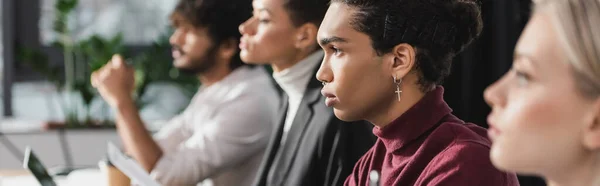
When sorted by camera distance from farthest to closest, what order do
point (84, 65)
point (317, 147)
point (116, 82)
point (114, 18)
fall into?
point (114, 18) → point (84, 65) → point (116, 82) → point (317, 147)

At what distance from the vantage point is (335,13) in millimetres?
1308

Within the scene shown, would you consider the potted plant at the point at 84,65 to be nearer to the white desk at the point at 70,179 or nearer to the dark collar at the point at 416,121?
the white desk at the point at 70,179

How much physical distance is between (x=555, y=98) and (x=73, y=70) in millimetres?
3119

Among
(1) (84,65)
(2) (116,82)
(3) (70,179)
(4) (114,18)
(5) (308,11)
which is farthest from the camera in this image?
(4) (114,18)

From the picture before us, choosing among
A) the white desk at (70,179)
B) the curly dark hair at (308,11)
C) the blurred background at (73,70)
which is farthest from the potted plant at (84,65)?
the curly dark hair at (308,11)

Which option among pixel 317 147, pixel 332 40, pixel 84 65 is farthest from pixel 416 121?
pixel 84 65

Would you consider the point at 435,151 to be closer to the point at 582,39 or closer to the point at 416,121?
the point at 416,121

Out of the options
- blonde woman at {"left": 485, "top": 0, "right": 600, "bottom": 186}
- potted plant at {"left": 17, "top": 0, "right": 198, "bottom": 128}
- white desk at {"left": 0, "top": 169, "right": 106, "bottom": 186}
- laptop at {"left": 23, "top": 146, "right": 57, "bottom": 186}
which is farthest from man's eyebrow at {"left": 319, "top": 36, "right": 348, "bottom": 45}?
potted plant at {"left": 17, "top": 0, "right": 198, "bottom": 128}

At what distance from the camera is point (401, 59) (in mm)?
1252

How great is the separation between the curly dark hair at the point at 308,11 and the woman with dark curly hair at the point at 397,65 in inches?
20.8

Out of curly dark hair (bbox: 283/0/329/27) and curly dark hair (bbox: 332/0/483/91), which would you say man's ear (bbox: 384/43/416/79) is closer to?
curly dark hair (bbox: 332/0/483/91)

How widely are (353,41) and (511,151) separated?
49cm

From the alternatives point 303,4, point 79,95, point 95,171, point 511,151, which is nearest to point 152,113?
point 79,95

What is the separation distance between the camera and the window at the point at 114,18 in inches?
150
